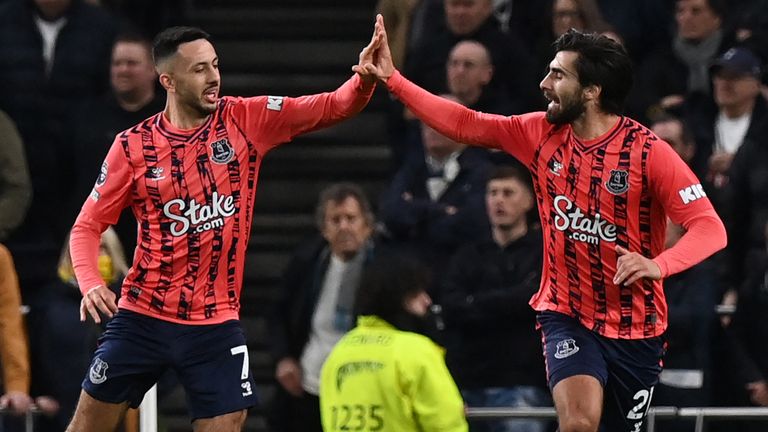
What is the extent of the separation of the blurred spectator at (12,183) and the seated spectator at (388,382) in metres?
3.14

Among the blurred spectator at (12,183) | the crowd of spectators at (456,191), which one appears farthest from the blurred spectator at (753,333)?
the blurred spectator at (12,183)

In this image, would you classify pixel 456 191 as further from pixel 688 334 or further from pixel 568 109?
pixel 568 109

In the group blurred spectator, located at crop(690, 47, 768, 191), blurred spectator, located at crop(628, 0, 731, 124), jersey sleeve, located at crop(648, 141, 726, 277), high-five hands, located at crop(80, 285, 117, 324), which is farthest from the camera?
blurred spectator, located at crop(628, 0, 731, 124)

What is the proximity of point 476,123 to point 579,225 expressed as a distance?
70 cm

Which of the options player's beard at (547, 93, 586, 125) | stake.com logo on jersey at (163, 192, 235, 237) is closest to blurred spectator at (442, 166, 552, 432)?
player's beard at (547, 93, 586, 125)

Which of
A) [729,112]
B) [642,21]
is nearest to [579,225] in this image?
[729,112]

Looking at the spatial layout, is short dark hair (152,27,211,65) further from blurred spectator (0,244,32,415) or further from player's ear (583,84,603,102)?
blurred spectator (0,244,32,415)

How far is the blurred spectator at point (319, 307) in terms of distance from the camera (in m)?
10.5

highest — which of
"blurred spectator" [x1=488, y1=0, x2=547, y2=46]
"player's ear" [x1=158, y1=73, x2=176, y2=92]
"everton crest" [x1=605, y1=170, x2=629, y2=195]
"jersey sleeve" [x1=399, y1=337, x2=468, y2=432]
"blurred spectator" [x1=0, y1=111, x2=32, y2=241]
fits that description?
"blurred spectator" [x1=488, y1=0, x2=547, y2=46]

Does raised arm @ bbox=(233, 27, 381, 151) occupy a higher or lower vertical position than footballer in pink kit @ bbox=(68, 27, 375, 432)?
higher

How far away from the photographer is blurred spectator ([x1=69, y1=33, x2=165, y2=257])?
11508mm

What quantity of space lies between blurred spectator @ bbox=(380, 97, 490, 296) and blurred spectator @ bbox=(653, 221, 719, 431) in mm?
1125

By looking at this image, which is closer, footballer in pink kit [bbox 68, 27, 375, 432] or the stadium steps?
footballer in pink kit [bbox 68, 27, 375, 432]

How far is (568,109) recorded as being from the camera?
28.5 feet
